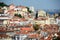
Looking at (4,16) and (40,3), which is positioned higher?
(40,3)

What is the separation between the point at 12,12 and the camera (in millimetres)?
2863

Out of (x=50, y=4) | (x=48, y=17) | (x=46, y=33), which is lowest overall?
(x=46, y=33)

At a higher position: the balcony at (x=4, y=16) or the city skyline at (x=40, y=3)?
the city skyline at (x=40, y=3)

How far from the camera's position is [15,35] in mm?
2785

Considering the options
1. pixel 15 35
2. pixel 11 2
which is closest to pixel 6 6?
pixel 11 2

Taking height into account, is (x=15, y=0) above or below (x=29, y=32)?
above

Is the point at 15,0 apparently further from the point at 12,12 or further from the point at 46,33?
the point at 46,33

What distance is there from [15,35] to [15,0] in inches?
21.4

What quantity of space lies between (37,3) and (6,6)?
48cm

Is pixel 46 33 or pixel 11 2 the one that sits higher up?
pixel 11 2

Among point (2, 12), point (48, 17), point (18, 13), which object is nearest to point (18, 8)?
point (18, 13)

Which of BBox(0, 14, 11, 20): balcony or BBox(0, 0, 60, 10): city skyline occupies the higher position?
BBox(0, 0, 60, 10): city skyline

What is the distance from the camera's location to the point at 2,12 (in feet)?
9.37

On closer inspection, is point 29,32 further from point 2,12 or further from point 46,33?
point 2,12
